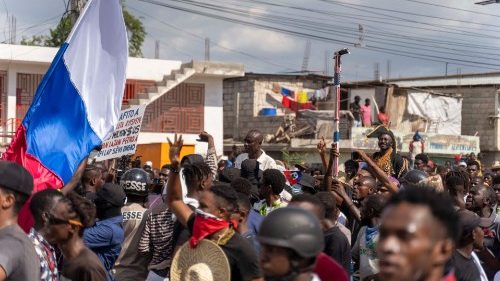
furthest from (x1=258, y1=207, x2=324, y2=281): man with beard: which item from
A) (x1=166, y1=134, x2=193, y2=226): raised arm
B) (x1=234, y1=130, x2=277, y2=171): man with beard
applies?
(x1=234, y1=130, x2=277, y2=171): man with beard

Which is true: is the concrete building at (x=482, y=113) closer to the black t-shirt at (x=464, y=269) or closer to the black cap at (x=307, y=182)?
the black cap at (x=307, y=182)

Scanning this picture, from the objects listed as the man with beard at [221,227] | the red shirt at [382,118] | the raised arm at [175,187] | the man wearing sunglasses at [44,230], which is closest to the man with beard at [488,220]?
the man with beard at [221,227]

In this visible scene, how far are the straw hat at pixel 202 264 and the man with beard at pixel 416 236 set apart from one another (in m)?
1.76

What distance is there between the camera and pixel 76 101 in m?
8.12

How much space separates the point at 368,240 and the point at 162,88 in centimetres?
1987

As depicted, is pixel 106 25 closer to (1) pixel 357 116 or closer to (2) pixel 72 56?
(2) pixel 72 56

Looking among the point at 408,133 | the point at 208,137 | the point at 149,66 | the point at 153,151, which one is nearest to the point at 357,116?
the point at 408,133

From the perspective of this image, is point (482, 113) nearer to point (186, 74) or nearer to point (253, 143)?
point (186, 74)

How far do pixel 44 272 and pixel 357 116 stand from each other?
25.4 meters

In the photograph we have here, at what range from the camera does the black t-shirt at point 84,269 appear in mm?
4727

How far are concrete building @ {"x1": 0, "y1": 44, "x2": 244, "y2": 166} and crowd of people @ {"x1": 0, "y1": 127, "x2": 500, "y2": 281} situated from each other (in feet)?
54.0

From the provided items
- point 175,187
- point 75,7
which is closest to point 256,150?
point 175,187

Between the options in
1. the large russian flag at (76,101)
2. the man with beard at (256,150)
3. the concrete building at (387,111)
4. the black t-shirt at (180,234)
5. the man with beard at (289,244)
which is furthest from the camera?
the concrete building at (387,111)

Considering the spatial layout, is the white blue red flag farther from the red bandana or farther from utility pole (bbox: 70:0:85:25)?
utility pole (bbox: 70:0:85:25)
